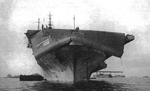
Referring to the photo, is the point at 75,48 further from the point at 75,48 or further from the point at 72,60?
the point at 72,60

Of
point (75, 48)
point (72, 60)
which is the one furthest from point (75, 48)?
point (72, 60)

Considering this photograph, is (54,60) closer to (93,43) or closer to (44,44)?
(44,44)

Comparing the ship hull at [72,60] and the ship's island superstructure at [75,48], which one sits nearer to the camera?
the ship's island superstructure at [75,48]

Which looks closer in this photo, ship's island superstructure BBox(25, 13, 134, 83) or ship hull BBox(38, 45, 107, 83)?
ship's island superstructure BBox(25, 13, 134, 83)

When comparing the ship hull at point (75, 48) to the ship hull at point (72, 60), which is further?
the ship hull at point (72, 60)

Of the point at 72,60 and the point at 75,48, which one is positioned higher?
the point at 75,48

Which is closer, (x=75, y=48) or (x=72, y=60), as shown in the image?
(x=75, y=48)

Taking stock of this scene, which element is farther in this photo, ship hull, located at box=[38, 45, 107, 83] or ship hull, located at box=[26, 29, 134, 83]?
ship hull, located at box=[38, 45, 107, 83]

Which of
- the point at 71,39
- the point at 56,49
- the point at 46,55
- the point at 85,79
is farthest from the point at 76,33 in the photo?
the point at 85,79
